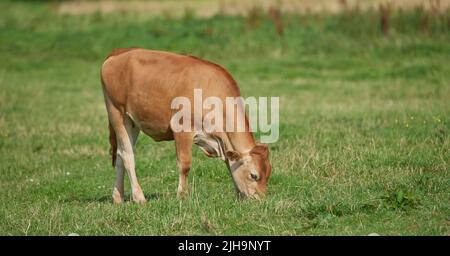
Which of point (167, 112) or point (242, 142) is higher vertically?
point (167, 112)

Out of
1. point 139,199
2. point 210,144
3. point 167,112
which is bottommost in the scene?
point 139,199

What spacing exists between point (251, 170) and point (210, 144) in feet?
2.11

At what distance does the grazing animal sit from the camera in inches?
396

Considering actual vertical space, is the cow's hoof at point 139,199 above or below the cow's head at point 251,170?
below

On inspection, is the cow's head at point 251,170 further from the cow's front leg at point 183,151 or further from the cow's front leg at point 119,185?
the cow's front leg at point 119,185

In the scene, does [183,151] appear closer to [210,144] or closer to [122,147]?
[210,144]

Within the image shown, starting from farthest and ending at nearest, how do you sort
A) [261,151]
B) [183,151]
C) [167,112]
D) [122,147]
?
[122,147] → [167,112] → [183,151] → [261,151]

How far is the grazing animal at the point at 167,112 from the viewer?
10.1 meters

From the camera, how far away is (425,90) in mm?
18938

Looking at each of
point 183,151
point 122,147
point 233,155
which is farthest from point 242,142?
point 122,147

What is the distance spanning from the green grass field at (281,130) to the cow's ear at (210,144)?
0.53 m

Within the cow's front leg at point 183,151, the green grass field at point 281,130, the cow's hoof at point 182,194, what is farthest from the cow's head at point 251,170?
the cow's hoof at point 182,194

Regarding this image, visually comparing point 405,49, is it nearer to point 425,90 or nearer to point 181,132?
point 425,90

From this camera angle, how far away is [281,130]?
1464cm
